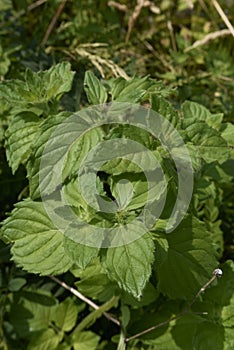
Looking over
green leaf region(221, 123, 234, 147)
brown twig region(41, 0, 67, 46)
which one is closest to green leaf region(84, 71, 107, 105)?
green leaf region(221, 123, 234, 147)

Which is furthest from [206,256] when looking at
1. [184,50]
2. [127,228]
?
[184,50]

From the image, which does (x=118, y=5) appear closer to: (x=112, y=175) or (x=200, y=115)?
(x=200, y=115)

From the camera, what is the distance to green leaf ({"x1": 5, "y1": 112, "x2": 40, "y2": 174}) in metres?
0.95

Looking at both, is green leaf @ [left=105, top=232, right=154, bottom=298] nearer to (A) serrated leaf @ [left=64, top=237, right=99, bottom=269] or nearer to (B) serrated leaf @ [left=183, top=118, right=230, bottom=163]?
(A) serrated leaf @ [left=64, top=237, right=99, bottom=269]

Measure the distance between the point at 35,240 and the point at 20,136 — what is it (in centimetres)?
18

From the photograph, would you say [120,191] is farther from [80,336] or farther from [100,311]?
[80,336]

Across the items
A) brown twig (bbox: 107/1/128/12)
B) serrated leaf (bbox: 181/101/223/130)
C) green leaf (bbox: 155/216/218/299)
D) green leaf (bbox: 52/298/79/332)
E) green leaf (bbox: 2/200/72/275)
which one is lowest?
green leaf (bbox: 52/298/79/332)

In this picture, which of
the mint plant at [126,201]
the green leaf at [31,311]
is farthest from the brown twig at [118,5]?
the green leaf at [31,311]

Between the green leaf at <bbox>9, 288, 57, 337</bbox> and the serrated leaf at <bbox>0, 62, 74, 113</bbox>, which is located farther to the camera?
the green leaf at <bbox>9, 288, 57, 337</bbox>

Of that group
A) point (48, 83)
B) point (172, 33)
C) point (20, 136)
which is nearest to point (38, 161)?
point (20, 136)

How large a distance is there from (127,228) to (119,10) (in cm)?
114

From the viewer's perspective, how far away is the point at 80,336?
1.16 meters

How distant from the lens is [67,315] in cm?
118

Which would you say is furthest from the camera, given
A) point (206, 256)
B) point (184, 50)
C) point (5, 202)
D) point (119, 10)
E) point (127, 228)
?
point (119, 10)
